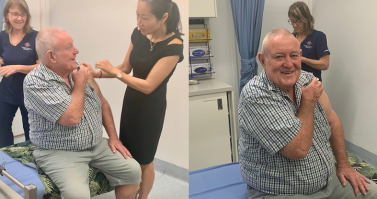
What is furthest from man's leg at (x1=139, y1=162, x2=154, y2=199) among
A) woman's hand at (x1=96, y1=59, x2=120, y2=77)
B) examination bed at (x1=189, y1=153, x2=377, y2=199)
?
woman's hand at (x1=96, y1=59, x2=120, y2=77)

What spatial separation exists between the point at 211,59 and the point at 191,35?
7.7 inches

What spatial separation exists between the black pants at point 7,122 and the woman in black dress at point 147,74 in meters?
0.69

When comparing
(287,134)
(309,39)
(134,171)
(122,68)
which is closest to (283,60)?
(287,134)

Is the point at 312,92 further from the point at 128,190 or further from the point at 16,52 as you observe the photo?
the point at 16,52

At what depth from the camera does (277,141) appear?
140 centimetres

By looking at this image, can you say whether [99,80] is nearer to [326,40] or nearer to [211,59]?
A: [211,59]

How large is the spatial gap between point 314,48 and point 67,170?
1518 millimetres

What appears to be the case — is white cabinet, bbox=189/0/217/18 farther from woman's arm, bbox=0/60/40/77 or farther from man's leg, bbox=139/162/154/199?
woman's arm, bbox=0/60/40/77

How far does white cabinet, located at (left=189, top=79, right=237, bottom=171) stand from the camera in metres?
1.93

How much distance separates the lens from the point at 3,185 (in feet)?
6.89

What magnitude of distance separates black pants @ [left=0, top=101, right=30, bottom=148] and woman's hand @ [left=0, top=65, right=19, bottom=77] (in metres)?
0.21

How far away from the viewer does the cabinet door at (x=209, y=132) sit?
1953 millimetres

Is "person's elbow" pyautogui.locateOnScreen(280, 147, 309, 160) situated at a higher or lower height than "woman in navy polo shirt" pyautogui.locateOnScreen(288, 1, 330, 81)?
lower

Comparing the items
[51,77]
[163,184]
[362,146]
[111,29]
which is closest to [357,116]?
[362,146]
